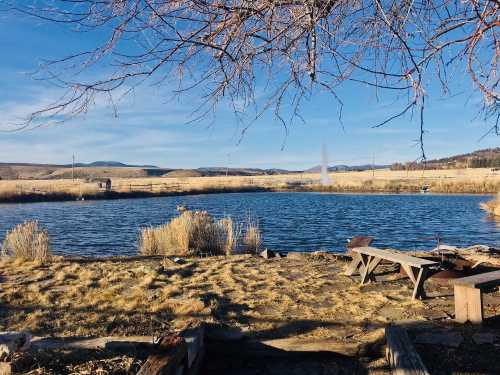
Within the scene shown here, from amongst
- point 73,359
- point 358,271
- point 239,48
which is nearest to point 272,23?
point 239,48

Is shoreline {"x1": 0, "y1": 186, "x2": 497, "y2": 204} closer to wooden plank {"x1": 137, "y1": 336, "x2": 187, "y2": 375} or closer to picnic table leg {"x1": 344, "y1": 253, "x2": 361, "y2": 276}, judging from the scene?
picnic table leg {"x1": 344, "y1": 253, "x2": 361, "y2": 276}

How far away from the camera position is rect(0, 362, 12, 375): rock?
3393 mm

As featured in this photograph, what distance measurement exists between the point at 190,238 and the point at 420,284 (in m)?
6.26

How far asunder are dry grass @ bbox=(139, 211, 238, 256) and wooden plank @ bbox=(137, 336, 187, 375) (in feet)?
23.9

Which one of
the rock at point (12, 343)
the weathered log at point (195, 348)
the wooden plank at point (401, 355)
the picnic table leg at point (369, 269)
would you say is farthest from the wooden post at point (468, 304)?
the rock at point (12, 343)

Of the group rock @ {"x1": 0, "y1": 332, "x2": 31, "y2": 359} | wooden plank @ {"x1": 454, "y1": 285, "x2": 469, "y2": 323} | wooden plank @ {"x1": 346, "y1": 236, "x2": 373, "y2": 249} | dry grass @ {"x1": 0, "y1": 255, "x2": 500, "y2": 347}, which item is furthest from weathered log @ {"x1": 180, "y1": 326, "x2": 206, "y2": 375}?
wooden plank @ {"x1": 346, "y1": 236, "x2": 373, "y2": 249}

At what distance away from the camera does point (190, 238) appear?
11.0m

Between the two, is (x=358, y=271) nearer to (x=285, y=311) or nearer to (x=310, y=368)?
(x=285, y=311)

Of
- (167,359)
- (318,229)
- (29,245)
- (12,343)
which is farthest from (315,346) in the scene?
(318,229)

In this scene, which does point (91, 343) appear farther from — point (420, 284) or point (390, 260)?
point (390, 260)

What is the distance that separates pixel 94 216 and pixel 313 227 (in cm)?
1229

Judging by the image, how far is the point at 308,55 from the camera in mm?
2814

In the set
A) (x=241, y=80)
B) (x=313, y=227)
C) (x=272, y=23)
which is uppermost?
(x=272, y=23)

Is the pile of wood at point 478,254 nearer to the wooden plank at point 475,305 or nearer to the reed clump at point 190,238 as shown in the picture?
the wooden plank at point 475,305
